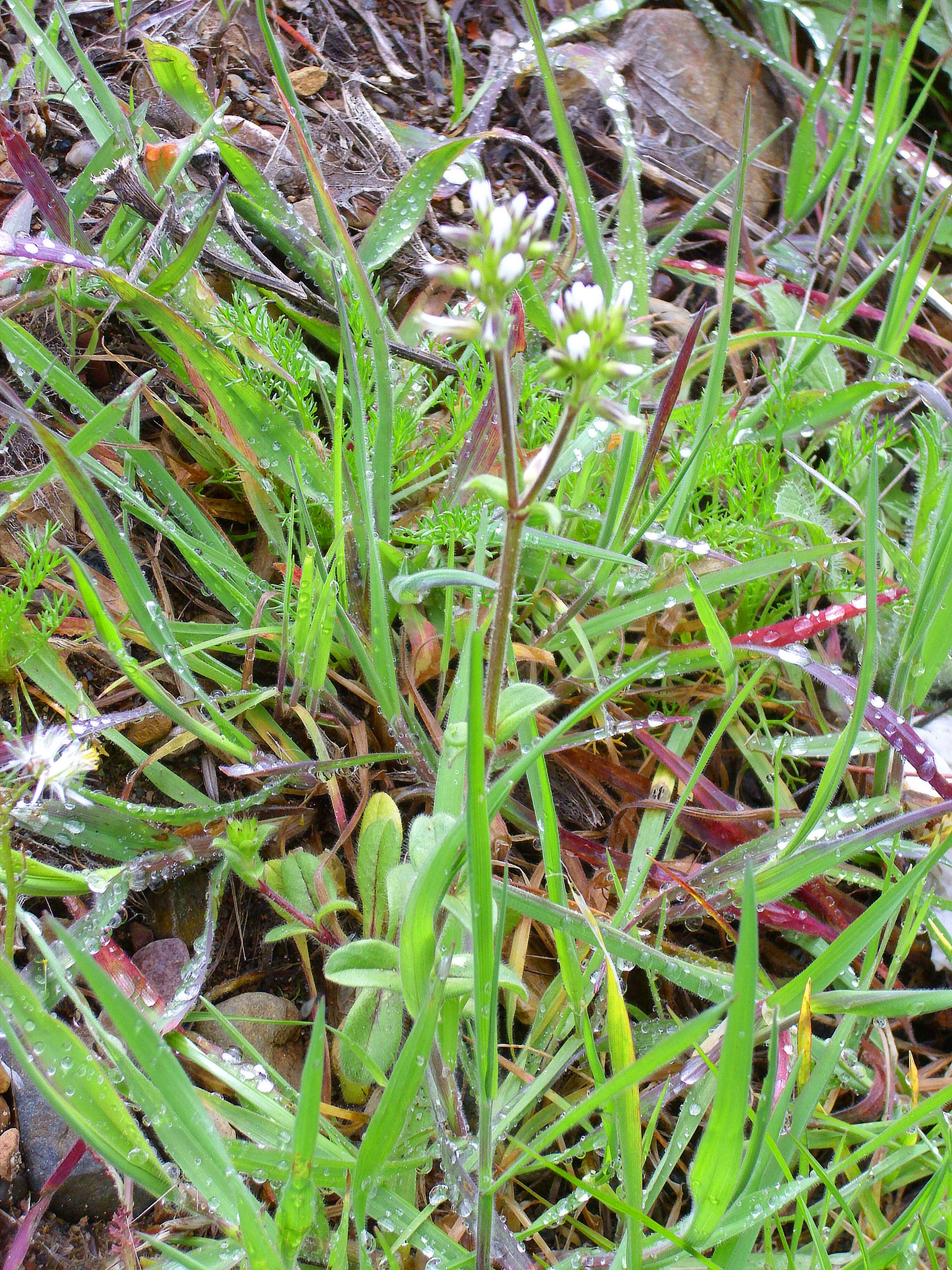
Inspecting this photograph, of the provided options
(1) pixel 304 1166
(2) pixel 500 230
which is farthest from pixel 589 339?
(1) pixel 304 1166

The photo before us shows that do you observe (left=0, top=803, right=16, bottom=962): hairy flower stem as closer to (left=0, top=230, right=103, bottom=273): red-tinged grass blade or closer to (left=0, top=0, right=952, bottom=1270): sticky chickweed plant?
(left=0, top=0, right=952, bottom=1270): sticky chickweed plant

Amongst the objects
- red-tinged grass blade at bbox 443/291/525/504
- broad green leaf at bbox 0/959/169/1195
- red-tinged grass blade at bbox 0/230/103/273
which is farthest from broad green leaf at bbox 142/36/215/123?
broad green leaf at bbox 0/959/169/1195

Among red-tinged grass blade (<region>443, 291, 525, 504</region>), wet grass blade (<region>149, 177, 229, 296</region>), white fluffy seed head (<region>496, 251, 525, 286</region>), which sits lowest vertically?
red-tinged grass blade (<region>443, 291, 525, 504</region>)

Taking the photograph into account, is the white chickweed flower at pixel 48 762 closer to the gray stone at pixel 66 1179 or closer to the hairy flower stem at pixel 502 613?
the gray stone at pixel 66 1179

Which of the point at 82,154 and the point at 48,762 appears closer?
the point at 48,762

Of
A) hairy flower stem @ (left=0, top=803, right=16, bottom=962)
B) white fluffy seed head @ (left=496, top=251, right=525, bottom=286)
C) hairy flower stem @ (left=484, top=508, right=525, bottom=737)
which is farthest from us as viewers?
hairy flower stem @ (left=0, top=803, right=16, bottom=962)

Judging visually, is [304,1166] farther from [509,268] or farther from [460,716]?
[509,268]
